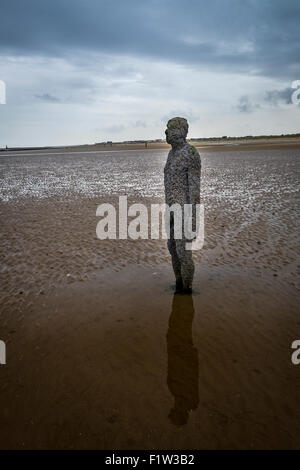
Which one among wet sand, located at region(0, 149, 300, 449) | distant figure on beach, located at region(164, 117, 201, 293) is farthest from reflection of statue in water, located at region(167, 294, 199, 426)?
distant figure on beach, located at region(164, 117, 201, 293)

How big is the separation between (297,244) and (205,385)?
6.19 m

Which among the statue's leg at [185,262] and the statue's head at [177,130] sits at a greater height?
the statue's head at [177,130]

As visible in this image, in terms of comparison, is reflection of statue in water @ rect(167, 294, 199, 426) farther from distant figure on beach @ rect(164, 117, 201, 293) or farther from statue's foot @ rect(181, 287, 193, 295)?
distant figure on beach @ rect(164, 117, 201, 293)

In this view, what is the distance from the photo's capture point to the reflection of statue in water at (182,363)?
12.4ft

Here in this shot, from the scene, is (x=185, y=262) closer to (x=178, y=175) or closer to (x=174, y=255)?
(x=174, y=255)

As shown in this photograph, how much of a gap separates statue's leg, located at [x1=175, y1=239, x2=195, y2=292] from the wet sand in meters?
0.38

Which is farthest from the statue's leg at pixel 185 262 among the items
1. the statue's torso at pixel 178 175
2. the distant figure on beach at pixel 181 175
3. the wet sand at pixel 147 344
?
the statue's torso at pixel 178 175

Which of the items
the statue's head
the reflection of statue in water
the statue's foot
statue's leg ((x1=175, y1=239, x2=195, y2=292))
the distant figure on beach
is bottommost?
the reflection of statue in water

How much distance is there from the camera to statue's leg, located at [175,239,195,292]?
20.1ft

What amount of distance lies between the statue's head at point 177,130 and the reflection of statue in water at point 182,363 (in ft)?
10.2

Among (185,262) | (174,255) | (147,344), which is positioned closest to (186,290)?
(185,262)

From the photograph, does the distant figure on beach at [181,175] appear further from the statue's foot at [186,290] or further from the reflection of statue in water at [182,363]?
the reflection of statue in water at [182,363]

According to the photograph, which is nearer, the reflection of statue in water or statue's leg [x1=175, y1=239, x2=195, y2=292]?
the reflection of statue in water

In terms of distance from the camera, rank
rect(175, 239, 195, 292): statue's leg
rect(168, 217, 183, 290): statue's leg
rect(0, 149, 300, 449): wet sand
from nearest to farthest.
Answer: rect(0, 149, 300, 449): wet sand
rect(175, 239, 195, 292): statue's leg
rect(168, 217, 183, 290): statue's leg
